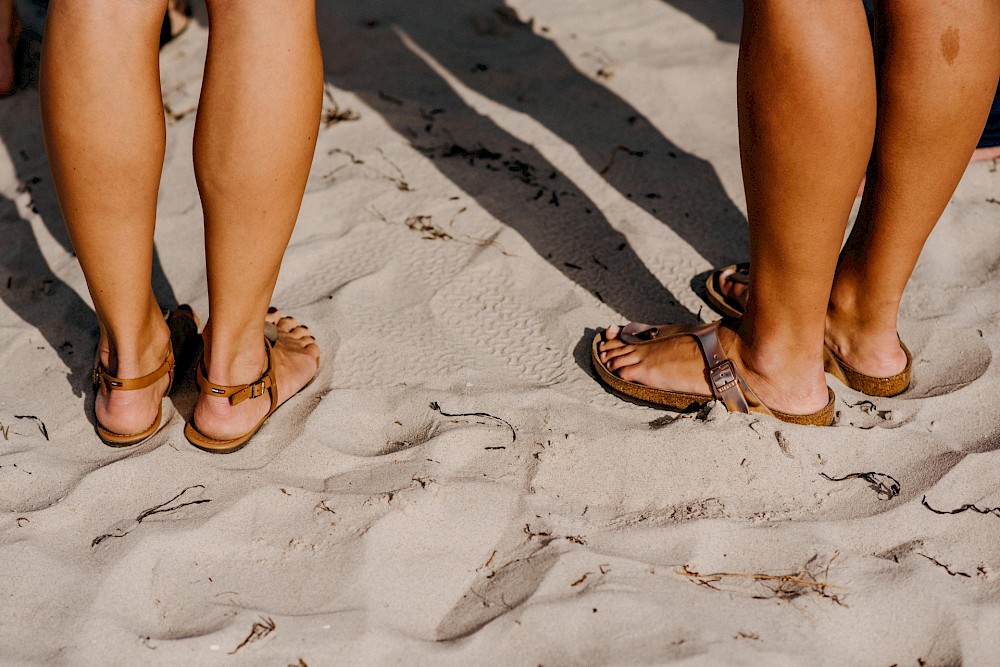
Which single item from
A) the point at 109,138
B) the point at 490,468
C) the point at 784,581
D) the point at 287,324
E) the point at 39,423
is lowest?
A: the point at 39,423

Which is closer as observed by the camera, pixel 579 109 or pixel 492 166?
pixel 492 166

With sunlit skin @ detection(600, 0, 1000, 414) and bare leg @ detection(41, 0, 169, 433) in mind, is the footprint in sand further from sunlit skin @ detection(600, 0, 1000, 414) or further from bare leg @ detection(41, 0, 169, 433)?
bare leg @ detection(41, 0, 169, 433)

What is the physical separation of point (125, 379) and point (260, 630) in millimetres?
641

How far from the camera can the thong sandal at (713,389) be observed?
5.82 ft

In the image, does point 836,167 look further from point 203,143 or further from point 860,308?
point 203,143

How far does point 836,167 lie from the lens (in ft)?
4.87

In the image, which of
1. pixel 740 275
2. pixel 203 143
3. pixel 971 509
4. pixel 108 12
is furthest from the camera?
pixel 740 275

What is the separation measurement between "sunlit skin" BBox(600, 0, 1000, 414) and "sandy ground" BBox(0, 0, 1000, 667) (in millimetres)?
132

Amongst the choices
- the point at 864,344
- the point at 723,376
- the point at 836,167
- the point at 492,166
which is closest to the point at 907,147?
the point at 836,167

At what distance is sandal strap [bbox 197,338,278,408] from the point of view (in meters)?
1.71

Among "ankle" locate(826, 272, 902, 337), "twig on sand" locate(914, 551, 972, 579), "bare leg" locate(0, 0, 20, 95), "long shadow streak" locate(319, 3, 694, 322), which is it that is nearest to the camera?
"twig on sand" locate(914, 551, 972, 579)

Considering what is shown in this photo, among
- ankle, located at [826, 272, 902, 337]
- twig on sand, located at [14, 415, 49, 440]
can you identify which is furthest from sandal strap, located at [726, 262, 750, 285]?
twig on sand, located at [14, 415, 49, 440]

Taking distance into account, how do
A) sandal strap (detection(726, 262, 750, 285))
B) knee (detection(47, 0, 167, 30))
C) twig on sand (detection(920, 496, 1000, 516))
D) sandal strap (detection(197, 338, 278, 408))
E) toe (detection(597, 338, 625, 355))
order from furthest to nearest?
sandal strap (detection(726, 262, 750, 285))
toe (detection(597, 338, 625, 355))
sandal strap (detection(197, 338, 278, 408))
twig on sand (detection(920, 496, 1000, 516))
knee (detection(47, 0, 167, 30))

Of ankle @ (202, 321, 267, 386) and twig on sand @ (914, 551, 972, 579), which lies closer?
twig on sand @ (914, 551, 972, 579)
